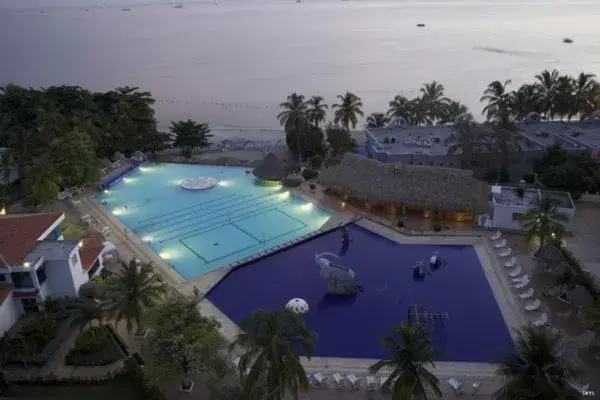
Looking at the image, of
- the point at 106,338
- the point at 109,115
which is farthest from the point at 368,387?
the point at 109,115

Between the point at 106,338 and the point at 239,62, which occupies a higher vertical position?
the point at 239,62

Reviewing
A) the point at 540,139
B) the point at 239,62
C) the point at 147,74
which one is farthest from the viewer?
the point at 239,62

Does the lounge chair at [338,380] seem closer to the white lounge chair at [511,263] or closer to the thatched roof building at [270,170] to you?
the white lounge chair at [511,263]

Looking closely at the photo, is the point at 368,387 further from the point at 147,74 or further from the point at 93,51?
the point at 93,51

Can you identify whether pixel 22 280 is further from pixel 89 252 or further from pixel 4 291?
pixel 89 252

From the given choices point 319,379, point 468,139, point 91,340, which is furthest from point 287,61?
point 319,379

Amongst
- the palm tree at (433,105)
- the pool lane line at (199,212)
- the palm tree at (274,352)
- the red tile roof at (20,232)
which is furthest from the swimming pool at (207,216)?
the palm tree at (433,105)

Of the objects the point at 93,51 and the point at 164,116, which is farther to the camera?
the point at 93,51

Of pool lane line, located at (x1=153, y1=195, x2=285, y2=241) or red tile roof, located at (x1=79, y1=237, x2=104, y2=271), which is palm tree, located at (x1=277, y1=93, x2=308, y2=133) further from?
red tile roof, located at (x1=79, y1=237, x2=104, y2=271)
